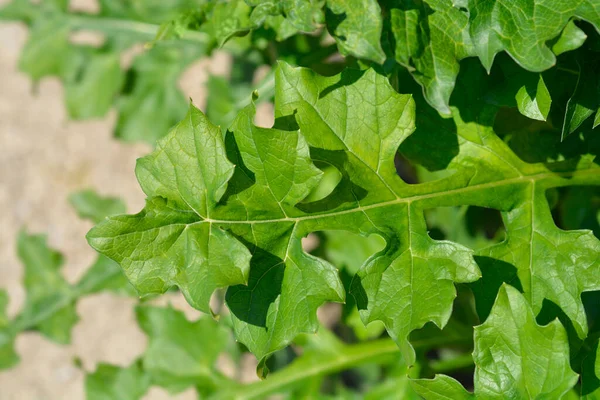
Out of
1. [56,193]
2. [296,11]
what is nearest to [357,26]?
[296,11]

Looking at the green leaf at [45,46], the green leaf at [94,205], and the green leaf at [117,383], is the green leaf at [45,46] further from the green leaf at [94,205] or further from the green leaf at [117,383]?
the green leaf at [117,383]

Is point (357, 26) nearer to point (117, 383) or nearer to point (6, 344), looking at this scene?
point (117, 383)

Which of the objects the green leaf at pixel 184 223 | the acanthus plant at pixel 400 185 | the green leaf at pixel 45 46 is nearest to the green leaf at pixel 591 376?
the acanthus plant at pixel 400 185

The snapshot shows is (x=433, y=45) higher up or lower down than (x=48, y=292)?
higher up

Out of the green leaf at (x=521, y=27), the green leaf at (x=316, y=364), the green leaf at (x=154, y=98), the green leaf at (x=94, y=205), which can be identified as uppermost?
the green leaf at (x=521, y=27)

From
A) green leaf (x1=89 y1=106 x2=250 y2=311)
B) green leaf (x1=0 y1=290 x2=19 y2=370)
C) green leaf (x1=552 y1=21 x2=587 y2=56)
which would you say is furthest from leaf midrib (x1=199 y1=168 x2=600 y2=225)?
green leaf (x1=0 y1=290 x2=19 y2=370)

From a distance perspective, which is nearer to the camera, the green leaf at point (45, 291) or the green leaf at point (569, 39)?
the green leaf at point (569, 39)

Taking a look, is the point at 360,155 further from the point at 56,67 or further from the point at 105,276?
the point at 56,67
